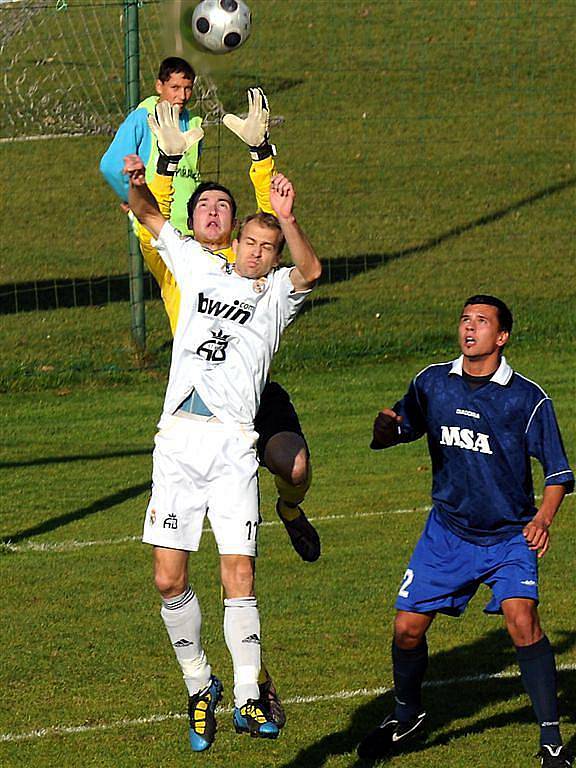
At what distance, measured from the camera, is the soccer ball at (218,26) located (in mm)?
8773

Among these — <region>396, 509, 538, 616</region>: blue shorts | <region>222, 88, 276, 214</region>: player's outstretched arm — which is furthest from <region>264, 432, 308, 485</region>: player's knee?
<region>222, 88, 276, 214</region>: player's outstretched arm

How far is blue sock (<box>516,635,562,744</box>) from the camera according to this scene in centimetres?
781

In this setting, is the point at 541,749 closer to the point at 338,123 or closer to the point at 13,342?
the point at 13,342

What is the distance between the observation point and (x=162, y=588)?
7.41 m

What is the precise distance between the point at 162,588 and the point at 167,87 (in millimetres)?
3006

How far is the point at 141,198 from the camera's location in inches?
285

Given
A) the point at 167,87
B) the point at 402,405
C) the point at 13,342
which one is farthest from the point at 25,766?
the point at 13,342

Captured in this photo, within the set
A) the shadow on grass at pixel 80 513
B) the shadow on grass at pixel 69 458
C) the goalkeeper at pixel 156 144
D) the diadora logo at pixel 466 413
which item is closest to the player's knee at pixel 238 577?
the diadora logo at pixel 466 413

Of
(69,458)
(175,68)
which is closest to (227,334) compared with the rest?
(175,68)

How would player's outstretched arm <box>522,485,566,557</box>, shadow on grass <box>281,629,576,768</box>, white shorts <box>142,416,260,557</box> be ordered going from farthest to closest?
shadow on grass <box>281,629,576,768</box> → player's outstretched arm <box>522,485,566,557</box> → white shorts <box>142,416,260,557</box>

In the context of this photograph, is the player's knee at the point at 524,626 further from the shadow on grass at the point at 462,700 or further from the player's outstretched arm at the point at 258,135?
the player's outstretched arm at the point at 258,135

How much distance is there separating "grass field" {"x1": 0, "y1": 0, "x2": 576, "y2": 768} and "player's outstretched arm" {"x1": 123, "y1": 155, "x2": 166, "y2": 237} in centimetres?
300

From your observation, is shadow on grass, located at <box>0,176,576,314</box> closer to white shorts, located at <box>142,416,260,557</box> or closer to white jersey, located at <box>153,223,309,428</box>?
white jersey, located at <box>153,223,309,428</box>

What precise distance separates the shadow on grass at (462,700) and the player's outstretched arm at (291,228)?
115 inches
